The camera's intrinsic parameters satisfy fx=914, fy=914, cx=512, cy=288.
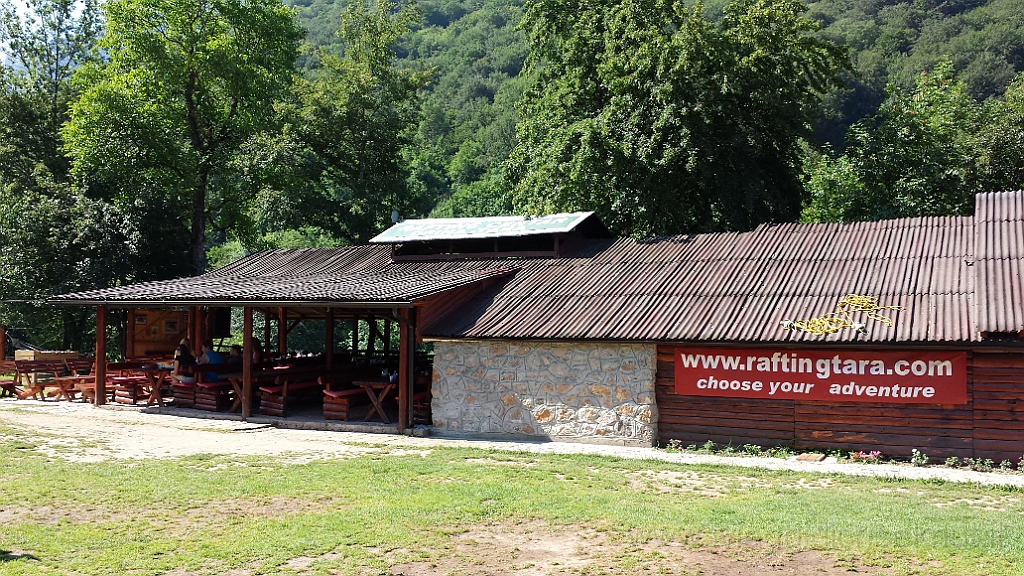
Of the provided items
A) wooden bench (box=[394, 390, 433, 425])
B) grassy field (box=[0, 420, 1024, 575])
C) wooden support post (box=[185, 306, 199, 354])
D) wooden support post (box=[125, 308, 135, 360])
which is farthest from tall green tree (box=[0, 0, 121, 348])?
grassy field (box=[0, 420, 1024, 575])

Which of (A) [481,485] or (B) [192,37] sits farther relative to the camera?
(B) [192,37]

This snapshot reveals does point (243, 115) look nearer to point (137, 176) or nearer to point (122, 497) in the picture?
point (137, 176)

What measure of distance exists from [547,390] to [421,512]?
222 inches

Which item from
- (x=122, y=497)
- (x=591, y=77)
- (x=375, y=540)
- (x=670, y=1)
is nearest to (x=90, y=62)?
(x=591, y=77)

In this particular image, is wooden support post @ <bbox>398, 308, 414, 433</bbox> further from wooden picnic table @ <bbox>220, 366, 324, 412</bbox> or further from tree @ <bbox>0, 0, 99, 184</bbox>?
tree @ <bbox>0, 0, 99, 184</bbox>

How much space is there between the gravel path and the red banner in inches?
39.1

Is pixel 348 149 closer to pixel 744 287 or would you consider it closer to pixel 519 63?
pixel 744 287

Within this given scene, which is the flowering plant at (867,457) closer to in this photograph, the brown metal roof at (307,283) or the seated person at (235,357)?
the brown metal roof at (307,283)

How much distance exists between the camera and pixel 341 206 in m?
32.2

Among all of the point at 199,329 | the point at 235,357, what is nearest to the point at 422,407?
the point at 235,357

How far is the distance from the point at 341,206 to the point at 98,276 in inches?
325

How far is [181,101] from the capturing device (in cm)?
3194

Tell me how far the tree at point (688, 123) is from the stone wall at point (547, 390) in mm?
9328

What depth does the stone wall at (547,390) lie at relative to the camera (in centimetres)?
1379
